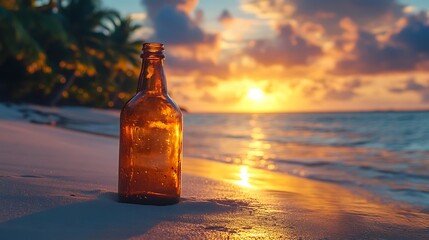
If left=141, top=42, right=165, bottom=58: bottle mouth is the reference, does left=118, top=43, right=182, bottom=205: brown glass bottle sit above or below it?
below

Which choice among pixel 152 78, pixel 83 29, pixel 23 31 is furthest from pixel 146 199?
pixel 83 29

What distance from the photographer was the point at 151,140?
1661mm

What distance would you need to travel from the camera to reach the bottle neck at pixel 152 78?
166 centimetres

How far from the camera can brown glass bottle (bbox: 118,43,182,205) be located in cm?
164

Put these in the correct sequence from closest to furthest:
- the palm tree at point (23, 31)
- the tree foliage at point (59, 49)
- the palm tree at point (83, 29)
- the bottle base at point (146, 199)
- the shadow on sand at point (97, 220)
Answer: the shadow on sand at point (97, 220)
the bottle base at point (146, 199)
the palm tree at point (23, 31)
the tree foliage at point (59, 49)
the palm tree at point (83, 29)

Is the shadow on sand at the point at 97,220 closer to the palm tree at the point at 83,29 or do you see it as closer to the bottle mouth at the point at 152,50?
the bottle mouth at the point at 152,50

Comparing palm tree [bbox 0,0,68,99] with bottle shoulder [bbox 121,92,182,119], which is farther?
palm tree [bbox 0,0,68,99]

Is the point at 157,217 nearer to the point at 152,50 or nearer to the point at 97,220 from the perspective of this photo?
the point at 97,220

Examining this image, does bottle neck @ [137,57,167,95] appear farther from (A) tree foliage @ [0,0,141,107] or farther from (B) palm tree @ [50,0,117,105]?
(B) palm tree @ [50,0,117,105]

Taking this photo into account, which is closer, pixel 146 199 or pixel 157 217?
pixel 157 217

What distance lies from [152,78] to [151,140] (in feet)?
0.68

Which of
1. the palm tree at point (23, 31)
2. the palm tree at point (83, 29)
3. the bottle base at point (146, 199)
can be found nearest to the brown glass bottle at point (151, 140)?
the bottle base at point (146, 199)

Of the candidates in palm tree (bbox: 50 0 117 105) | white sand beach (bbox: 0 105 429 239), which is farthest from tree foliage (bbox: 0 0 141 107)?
white sand beach (bbox: 0 105 429 239)

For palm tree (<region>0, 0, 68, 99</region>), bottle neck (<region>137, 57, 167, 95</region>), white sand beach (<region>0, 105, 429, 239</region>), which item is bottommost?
white sand beach (<region>0, 105, 429, 239</region>)
